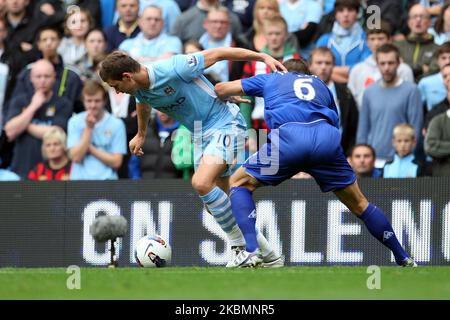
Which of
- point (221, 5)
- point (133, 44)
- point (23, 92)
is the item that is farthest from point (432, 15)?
point (23, 92)

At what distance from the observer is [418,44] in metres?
15.4

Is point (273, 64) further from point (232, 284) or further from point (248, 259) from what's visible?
point (232, 284)

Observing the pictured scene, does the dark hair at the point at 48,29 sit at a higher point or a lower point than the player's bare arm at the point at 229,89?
higher

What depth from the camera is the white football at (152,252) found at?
38.0 ft

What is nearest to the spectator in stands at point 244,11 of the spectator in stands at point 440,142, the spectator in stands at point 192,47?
the spectator in stands at point 192,47

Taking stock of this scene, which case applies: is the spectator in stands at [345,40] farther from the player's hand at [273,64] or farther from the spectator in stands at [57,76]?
the player's hand at [273,64]

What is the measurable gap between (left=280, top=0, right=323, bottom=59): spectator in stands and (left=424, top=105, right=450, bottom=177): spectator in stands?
8.41ft

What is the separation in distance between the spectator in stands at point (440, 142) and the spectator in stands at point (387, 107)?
1.98 ft

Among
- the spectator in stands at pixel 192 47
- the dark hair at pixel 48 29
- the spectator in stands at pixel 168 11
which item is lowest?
the spectator in stands at pixel 192 47

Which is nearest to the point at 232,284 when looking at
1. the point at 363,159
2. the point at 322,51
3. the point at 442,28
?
the point at 363,159

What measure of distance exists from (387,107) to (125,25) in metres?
4.28

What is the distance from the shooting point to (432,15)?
15.9 m

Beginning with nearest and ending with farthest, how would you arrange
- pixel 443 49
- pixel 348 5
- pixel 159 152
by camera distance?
pixel 443 49, pixel 159 152, pixel 348 5

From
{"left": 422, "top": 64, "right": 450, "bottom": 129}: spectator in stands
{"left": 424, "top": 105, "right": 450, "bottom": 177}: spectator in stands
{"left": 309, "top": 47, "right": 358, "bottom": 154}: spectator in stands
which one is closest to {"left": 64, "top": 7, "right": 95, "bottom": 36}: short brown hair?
{"left": 309, "top": 47, "right": 358, "bottom": 154}: spectator in stands
